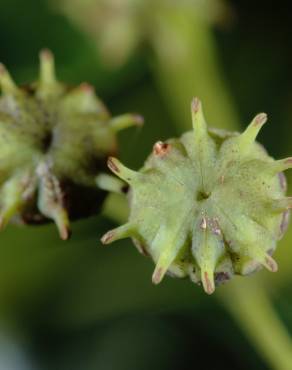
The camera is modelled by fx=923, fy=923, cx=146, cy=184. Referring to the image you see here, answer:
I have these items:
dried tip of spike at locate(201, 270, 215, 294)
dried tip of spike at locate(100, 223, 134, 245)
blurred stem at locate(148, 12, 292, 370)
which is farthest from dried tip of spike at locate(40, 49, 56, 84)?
blurred stem at locate(148, 12, 292, 370)

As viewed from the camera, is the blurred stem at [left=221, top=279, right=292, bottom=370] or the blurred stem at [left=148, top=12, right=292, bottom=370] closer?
the blurred stem at [left=221, top=279, right=292, bottom=370]

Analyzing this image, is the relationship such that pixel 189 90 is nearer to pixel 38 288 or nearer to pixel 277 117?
pixel 277 117

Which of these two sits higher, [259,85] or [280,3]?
[280,3]

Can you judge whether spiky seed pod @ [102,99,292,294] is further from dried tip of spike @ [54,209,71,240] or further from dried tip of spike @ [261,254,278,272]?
dried tip of spike @ [54,209,71,240]

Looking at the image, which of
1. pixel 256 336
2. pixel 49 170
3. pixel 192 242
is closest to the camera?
pixel 192 242

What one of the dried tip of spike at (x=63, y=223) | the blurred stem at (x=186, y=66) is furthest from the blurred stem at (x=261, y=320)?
the dried tip of spike at (x=63, y=223)

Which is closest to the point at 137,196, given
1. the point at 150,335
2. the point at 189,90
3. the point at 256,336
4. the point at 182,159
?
the point at 182,159
